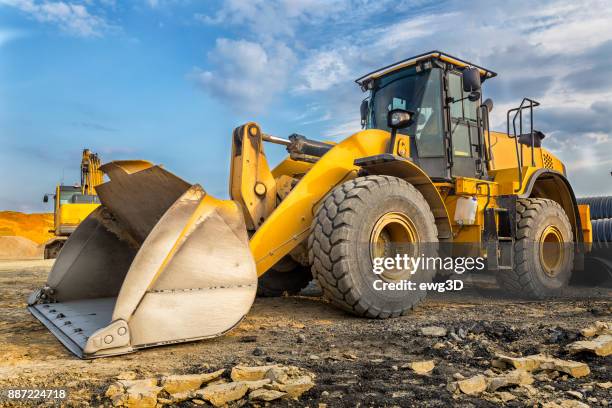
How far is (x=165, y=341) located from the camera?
3293mm

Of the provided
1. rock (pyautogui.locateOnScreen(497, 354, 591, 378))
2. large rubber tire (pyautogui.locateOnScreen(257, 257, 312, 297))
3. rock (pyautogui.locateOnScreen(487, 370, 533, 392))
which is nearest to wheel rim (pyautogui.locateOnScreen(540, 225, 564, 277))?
large rubber tire (pyautogui.locateOnScreen(257, 257, 312, 297))

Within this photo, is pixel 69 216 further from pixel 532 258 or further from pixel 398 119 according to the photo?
pixel 532 258

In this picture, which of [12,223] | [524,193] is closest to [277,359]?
[524,193]

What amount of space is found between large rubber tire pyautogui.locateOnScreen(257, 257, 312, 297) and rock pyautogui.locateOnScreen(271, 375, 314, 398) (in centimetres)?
326

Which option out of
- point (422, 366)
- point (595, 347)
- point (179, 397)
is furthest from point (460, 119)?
point (179, 397)

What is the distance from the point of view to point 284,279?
5.91 metres

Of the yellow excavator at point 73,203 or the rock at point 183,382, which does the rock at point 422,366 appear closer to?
the rock at point 183,382

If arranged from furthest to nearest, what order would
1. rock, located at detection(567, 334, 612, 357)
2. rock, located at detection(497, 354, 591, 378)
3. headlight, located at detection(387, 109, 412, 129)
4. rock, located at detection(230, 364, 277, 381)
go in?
headlight, located at detection(387, 109, 412, 129)
rock, located at detection(567, 334, 612, 357)
rock, located at detection(497, 354, 591, 378)
rock, located at detection(230, 364, 277, 381)

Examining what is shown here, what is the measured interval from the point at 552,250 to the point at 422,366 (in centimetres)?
456

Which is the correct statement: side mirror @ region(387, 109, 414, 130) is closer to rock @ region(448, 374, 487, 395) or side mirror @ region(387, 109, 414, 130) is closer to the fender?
the fender

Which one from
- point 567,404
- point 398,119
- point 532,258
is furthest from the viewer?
point 532,258

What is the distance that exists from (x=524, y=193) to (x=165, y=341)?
185 inches

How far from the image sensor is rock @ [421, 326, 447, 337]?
3.67 meters

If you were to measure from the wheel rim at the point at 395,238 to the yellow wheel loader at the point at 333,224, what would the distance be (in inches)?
0.5
